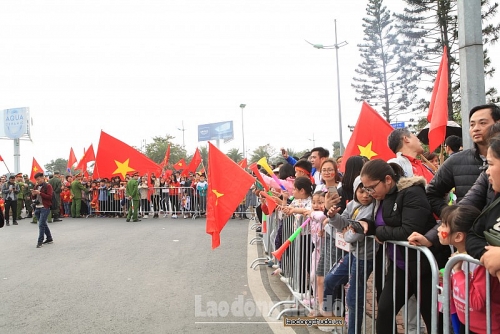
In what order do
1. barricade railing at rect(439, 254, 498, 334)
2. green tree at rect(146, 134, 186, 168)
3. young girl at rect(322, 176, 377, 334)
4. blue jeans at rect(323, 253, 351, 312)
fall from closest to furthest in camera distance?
barricade railing at rect(439, 254, 498, 334), young girl at rect(322, 176, 377, 334), blue jeans at rect(323, 253, 351, 312), green tree at rect(146, 134, 186, 168)

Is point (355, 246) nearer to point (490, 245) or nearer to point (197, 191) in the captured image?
point (490, 245)

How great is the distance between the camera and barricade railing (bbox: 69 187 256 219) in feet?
52.5

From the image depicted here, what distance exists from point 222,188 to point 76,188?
13.1 m

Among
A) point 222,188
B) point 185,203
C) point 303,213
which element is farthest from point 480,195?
point 185,203

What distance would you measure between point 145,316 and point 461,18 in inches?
187

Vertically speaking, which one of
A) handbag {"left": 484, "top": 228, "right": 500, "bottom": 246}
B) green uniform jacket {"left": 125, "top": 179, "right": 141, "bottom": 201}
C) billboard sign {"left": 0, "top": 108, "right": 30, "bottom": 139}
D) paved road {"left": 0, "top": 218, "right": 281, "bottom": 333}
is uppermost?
billboard sign {"left": 0, "top": 108, "right": 30, "bottom": 139}

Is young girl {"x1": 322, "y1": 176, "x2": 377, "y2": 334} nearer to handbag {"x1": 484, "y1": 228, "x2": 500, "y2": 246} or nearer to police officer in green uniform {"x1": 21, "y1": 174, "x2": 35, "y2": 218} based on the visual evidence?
handbag {"x1": 484, "y1": 228, "x2": 500, "y2": 246}

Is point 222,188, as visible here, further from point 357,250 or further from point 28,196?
point 28,196

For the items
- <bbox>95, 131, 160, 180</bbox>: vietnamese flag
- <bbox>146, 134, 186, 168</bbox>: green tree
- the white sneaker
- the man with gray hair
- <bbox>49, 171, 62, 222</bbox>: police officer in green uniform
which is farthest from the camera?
<bbox>146, 134, 186, 168</bbox>: green tree

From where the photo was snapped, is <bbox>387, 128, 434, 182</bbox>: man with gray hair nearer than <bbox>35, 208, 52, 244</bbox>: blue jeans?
Yes

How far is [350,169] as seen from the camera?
4113 mm

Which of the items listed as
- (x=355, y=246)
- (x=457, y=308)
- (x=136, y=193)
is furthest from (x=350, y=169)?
(x=136, y=193)

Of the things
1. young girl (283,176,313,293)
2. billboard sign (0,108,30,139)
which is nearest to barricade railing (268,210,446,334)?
young girl (283,176,313,293)

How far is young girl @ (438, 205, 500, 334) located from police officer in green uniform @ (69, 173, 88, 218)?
16.5 meters
